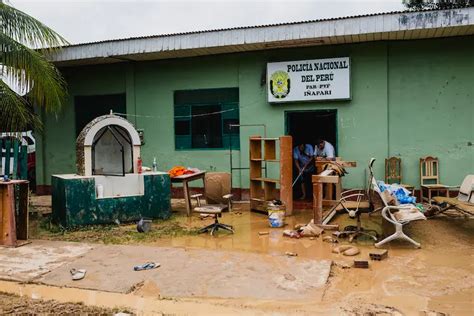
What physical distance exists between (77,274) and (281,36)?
7449mm

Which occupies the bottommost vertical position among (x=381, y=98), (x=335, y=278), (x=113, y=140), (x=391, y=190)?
(x=335, y=278)

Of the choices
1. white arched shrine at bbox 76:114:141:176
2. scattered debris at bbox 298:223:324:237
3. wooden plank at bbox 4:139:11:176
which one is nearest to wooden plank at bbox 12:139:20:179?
wooden plank at bbox 4:139:11:176

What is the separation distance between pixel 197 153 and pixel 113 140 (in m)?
3.02

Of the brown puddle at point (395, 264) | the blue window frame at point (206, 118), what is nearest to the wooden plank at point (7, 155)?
the brown puddle at point (395, 264)

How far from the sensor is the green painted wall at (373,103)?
1088 centimetres

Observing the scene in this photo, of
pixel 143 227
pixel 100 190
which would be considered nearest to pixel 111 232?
pixel 143 227

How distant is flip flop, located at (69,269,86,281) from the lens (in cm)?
605

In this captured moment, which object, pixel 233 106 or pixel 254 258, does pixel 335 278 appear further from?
pixel 233 106

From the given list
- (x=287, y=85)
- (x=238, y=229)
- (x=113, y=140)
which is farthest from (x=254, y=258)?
(x=287, y=85)

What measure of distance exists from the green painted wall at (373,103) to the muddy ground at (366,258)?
78.0 inches

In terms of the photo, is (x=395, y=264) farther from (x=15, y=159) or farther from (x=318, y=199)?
(x=15, y=159)

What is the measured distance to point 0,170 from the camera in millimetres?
10359

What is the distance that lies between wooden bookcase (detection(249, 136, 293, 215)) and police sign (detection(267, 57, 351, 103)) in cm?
142

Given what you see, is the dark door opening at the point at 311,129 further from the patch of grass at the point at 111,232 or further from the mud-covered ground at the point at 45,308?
the mud-covered ground at the point at 45,308
